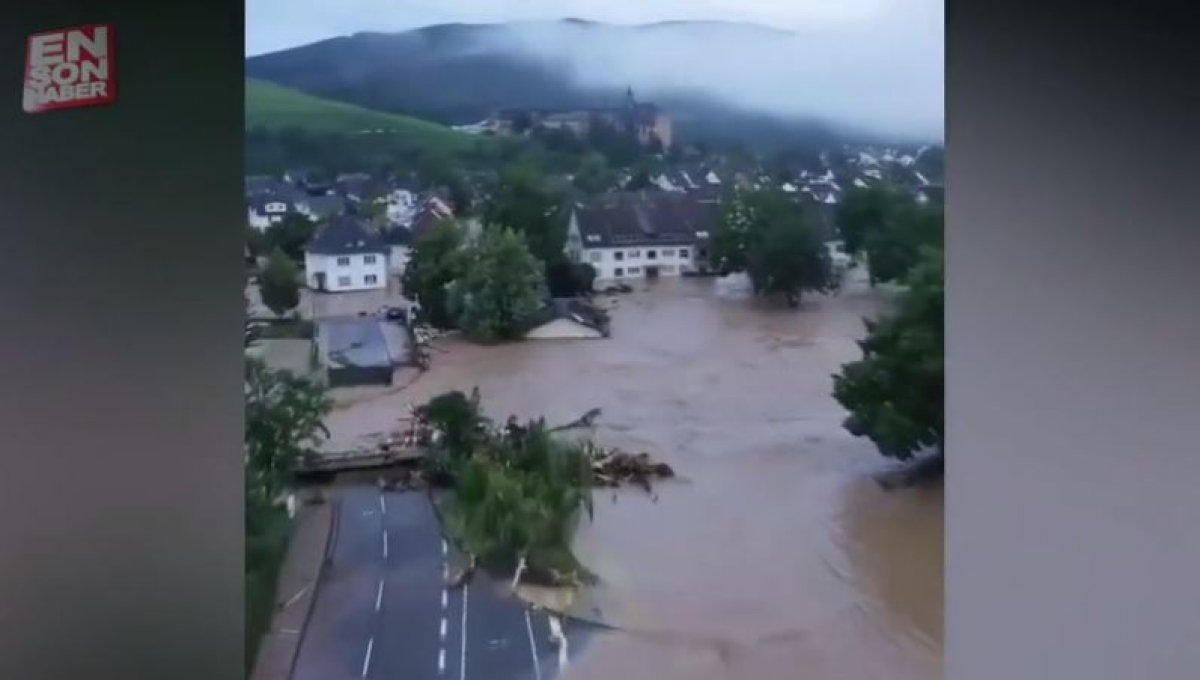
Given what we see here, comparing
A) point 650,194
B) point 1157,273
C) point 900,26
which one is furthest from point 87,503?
point 1157,273

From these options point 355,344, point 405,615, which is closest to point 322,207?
point 355,344

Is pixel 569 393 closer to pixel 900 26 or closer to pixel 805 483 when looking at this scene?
pixel 805 483

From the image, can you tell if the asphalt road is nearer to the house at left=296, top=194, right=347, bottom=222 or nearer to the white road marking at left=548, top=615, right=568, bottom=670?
the white road marking at left=548, top=615, right=568, bottom=670

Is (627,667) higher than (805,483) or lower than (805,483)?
lower

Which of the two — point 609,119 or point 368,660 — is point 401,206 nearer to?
point 609,119

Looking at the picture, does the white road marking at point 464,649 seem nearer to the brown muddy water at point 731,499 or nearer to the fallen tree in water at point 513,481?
the fallen tree in water at point 513,481

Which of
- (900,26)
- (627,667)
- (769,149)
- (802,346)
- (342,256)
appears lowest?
(627,667)
